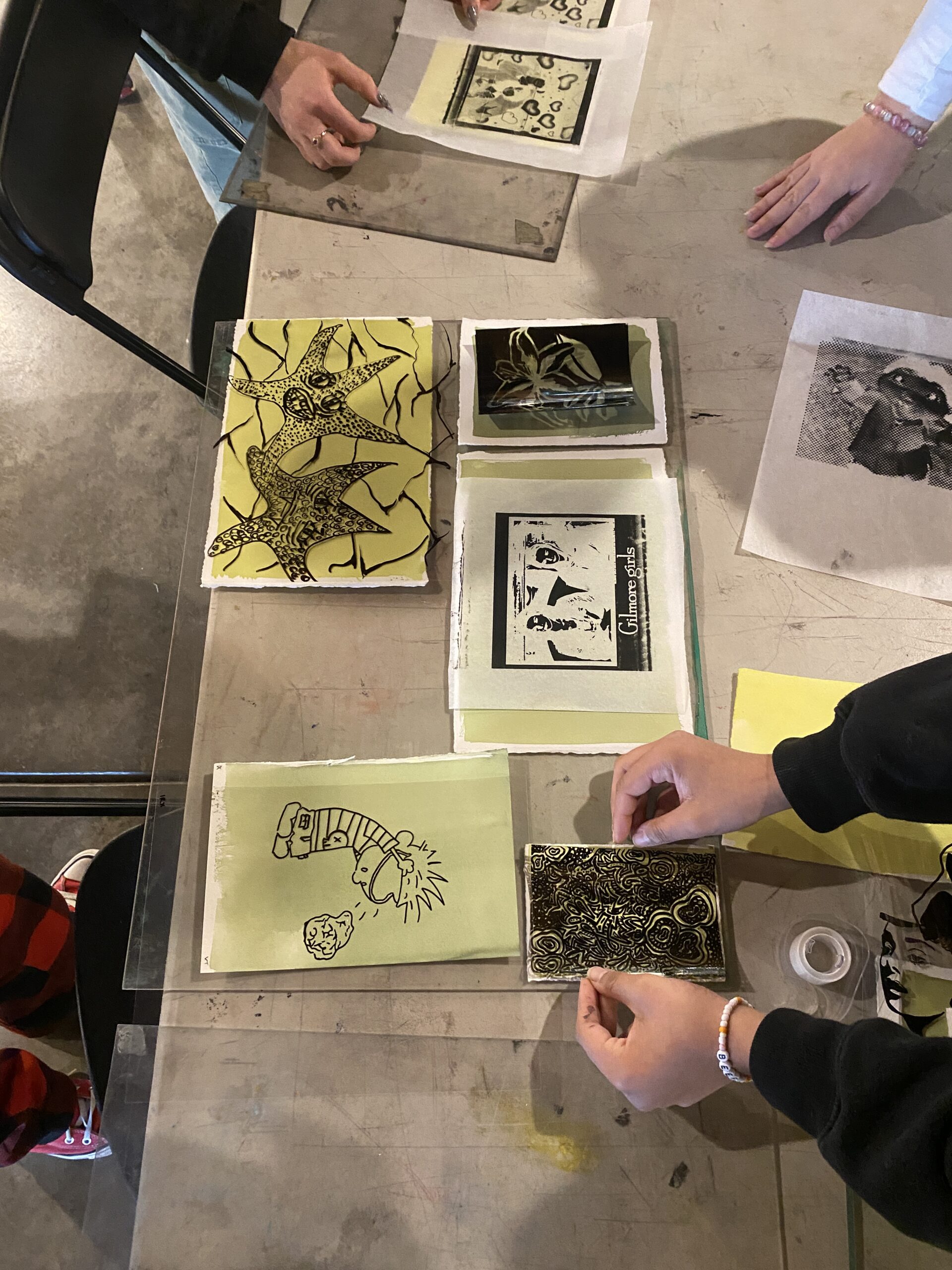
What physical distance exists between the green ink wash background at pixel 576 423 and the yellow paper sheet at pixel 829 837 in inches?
Answer: 11.9

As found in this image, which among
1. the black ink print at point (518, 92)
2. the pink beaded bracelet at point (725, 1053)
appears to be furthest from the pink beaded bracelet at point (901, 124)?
the pink beaded bracelet at point (725, 1053)

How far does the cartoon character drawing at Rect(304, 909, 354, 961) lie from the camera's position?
1.89 feet

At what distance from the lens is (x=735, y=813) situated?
571 mm

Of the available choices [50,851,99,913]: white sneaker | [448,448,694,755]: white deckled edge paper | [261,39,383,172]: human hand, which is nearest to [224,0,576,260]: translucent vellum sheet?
[261,39,383,172]: human hand

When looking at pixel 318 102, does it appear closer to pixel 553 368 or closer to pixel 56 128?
pixel 56 128

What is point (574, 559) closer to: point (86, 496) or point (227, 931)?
point (227, 931)

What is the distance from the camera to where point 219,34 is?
2.66 feet


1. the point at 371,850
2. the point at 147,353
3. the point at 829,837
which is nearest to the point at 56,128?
the point at 147,353

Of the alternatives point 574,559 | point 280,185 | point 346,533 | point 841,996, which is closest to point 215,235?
point 280,185

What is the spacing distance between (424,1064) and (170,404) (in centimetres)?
131

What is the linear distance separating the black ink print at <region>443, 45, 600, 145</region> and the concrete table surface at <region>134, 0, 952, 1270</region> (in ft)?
0.23

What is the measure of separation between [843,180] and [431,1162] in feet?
3.15

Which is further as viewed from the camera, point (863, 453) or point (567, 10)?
point (567, 10)

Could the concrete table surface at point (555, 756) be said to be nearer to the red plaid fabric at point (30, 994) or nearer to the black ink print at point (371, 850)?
the black ink print at point (371, 850)
